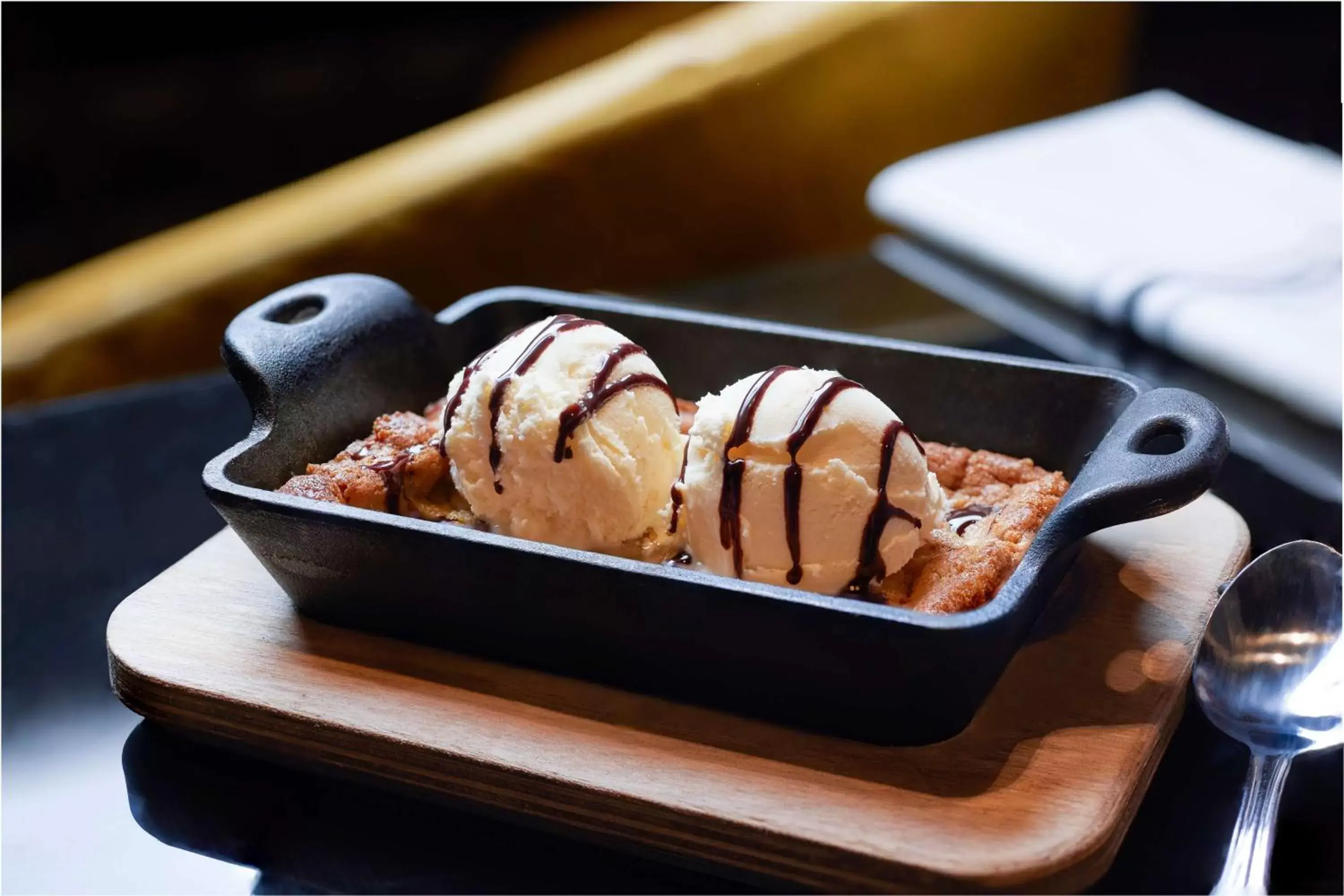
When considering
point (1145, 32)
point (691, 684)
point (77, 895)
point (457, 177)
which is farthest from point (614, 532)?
point (1145, 32)

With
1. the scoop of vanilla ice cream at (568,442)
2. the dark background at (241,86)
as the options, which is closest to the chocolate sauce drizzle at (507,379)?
the scoop of vanilla ice cream at (568,442)

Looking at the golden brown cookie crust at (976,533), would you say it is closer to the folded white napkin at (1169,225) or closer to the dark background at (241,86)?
the folded white napkin at (1169,225)

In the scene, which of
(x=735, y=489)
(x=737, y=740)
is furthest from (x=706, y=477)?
(x=737, y=740)

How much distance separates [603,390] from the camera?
127cm

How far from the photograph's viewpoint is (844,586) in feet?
3.89

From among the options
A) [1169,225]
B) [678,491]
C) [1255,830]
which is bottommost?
[1255,830]

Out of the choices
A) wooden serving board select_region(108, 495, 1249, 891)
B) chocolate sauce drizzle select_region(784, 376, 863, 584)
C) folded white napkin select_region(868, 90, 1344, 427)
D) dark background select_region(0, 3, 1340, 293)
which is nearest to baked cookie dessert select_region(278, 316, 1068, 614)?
chocolate sauce drizzle select_region(784, 376, 863, 584)

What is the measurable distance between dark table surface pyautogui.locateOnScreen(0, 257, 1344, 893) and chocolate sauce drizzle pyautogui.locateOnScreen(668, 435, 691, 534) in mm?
330

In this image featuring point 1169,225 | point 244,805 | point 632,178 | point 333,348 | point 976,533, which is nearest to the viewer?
point 244,805

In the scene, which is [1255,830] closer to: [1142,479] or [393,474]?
[1142,479]

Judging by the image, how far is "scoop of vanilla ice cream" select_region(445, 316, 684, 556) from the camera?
1.25 meters

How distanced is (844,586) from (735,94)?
178 cm

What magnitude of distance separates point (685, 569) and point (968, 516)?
1.05 feet

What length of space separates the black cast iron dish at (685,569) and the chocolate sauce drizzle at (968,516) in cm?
11
